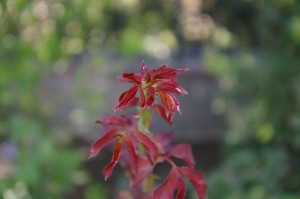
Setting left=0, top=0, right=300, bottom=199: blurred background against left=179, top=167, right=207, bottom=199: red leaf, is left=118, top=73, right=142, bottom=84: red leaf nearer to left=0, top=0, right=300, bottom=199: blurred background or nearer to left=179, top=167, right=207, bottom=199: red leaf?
left=179, top=167, right=207, bottom=199: red leaf

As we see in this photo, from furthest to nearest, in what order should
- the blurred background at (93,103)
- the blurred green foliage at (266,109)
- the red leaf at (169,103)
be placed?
the blurred green foliage at (266,109), the blurred background at (93,103), the red leaf at (169,103)

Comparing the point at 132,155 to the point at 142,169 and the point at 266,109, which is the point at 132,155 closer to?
the point at 142,169

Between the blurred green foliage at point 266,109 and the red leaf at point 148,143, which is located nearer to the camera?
the red leaf at point 148,143

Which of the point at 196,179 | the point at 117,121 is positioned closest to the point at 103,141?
the point at 117,121

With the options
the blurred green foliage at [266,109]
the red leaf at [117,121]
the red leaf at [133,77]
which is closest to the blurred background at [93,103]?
the blurred green foliage at [266,109]

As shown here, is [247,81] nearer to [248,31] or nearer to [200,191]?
[200,191]

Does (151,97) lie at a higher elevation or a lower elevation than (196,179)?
higher

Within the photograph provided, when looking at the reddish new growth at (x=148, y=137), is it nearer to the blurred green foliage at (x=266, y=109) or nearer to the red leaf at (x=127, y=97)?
the red leaf at (x=127, y=97)
